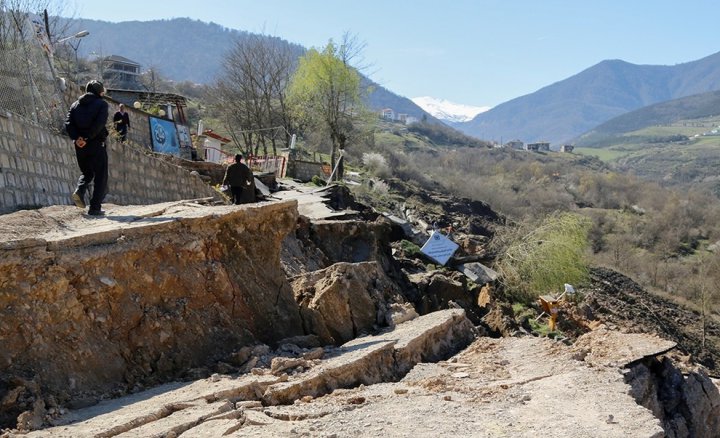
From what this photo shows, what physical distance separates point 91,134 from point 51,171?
2288 millimetres

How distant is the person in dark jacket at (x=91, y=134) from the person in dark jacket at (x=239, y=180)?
4.38 meters

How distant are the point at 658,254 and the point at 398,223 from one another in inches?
1460

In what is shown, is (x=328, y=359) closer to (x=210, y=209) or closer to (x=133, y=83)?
(x=210, y=209)

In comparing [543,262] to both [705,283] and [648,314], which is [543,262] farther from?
[705,283]

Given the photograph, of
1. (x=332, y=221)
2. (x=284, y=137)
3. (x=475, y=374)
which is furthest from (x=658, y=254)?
(x=475, y=374)

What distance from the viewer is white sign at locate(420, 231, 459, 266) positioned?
Result: 67.1ft

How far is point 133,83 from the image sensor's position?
64375 mm

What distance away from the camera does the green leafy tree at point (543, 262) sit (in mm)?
22969

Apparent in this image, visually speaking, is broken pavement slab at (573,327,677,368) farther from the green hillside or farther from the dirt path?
the green hillside

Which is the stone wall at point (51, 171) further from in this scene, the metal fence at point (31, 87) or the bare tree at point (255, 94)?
the bare tree at point (255, 94)

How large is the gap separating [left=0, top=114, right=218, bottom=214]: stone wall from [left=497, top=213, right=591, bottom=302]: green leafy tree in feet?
41.3

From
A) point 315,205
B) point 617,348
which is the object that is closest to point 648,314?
point 315,205

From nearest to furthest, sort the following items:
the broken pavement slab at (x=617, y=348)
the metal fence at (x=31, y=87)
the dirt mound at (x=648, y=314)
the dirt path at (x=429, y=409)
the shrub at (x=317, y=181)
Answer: the dirt path at (x=429, y=409), the broken pavement slab at (x=617, y=348), the metal fence at (x=31, y=87), the dirt mound at (x=648, y=314), the shrub at (x=317, y=181)

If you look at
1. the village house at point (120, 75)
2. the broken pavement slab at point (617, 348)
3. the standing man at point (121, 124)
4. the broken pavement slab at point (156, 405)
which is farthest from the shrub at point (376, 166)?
the broken pavement slab at point (156, 405)
